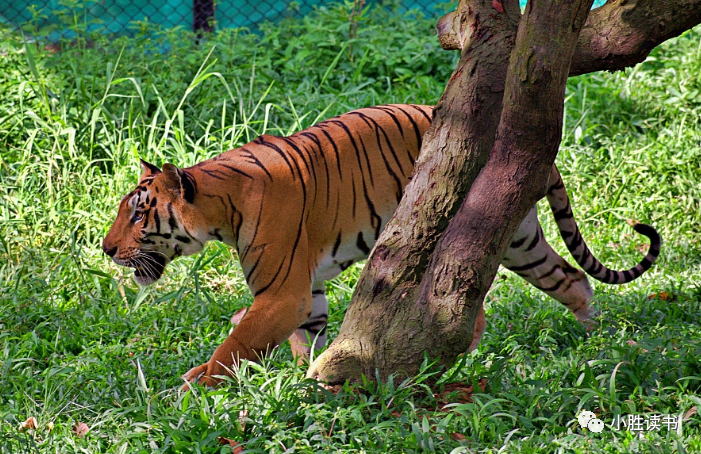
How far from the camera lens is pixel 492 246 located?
112 inches

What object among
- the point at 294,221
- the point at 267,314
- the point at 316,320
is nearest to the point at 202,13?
the point at 316,320

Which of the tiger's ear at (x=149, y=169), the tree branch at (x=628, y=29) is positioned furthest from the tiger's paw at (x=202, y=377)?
the tree branch at (x=628, y=29)

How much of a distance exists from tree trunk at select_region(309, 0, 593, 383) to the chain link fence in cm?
457

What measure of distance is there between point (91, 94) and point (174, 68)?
2.67 feet

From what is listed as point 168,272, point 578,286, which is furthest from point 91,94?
point 578,286

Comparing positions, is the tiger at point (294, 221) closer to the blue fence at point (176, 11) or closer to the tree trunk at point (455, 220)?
the tree trunk at point (455, 220)

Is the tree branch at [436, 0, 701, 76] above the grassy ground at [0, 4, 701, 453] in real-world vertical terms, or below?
above

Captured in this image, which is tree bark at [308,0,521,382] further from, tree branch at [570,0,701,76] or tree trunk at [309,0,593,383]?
tree branch at [570,0,701,76]

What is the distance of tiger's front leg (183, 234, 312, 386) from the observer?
321 centimetres

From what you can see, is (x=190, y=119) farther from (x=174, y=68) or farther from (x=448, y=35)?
(x=448, y=35)

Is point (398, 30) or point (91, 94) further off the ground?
point (398, 30)

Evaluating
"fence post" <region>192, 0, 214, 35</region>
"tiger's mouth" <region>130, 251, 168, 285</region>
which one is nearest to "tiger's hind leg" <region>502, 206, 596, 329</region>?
"tiger's mouth" <region>130, 251, 168, 285</region>

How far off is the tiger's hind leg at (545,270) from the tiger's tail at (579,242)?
137 millimetres

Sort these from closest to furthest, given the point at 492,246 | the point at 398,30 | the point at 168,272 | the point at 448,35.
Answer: the point at 492,246, the point at 448,35, the point at 168,272, the point at 398,30
